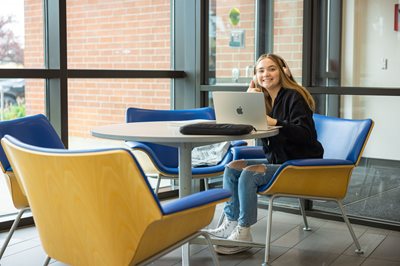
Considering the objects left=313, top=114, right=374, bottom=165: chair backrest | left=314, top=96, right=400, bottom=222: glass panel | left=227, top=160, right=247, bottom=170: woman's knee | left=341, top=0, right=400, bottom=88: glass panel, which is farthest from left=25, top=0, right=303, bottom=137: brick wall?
left=227, top=160, right=247, bottom=170: woman's knee

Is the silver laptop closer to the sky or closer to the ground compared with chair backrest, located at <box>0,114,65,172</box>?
closer to the sky

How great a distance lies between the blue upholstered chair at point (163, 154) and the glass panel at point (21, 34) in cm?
78

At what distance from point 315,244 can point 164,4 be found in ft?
8.33

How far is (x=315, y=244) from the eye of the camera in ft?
12.5

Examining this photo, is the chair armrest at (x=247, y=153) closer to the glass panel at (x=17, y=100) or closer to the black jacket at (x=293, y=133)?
the black jacket at (x=293, y=133)

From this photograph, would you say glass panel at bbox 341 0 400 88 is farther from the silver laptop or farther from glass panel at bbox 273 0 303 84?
the silver laptop

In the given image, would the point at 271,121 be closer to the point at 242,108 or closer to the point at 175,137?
the point at 242,108

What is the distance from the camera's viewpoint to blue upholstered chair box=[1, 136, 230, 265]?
1.99m

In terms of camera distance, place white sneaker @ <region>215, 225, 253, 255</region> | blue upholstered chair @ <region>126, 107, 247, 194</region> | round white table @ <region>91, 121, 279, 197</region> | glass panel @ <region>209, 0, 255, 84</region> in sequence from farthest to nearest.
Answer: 1. glass panel @ <region>209, 0, 255, 84</region>
2. blue upholstered chair @ <region>126, 107, 247, 194</region>
3. white sneaker @ <region>215, 225, 253, 255</region>
4. round white table @ <region>91, 121, 279, 197</region>

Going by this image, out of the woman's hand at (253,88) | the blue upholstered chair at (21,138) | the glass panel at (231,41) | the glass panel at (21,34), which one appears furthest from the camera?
the glass panel at (231,41)

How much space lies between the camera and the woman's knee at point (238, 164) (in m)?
3.62

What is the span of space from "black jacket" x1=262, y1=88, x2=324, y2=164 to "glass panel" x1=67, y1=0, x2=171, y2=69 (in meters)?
1.73

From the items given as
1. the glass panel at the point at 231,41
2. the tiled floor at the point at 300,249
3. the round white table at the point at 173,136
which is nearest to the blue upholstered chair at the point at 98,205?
the round white table at the point at 173,136

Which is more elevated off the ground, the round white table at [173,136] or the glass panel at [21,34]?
the glass panel at [21,34]
